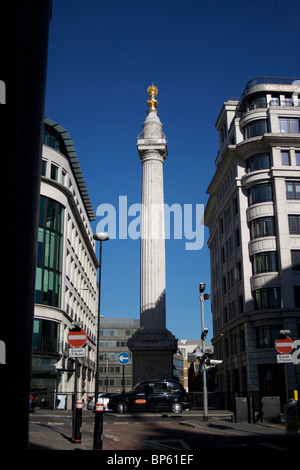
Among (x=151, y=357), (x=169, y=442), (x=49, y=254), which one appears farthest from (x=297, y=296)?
(x=169, y=442)

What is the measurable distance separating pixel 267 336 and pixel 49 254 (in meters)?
21.1

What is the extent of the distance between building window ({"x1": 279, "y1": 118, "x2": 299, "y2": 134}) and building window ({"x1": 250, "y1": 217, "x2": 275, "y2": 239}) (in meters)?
9.43

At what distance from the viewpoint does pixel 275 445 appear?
632 inches

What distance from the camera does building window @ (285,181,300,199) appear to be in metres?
49.9

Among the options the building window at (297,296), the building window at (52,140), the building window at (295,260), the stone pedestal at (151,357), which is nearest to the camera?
the stone pedestal at (151,357)

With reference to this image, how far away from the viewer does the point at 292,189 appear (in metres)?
50.2

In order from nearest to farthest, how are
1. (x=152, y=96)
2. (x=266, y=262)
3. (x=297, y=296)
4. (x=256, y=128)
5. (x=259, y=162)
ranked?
(x=297, y=296) < (x=266, y=262) < (x=259, y=162) < (x=256, y=128) < (x=152, y=96)

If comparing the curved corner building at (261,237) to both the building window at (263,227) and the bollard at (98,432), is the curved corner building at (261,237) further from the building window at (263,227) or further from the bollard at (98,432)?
the bollard at (98,432)

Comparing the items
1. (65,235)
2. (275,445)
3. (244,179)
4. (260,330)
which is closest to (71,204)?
(65,235)

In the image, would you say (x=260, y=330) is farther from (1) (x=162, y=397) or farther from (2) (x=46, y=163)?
(2) (x=46, y=163)

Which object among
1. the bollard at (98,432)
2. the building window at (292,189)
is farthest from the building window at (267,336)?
the bollard at (98,432)

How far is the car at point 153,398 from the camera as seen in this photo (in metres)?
32.3

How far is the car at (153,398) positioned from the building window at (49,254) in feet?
55.8

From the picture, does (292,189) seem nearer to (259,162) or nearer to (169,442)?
(259,162)
